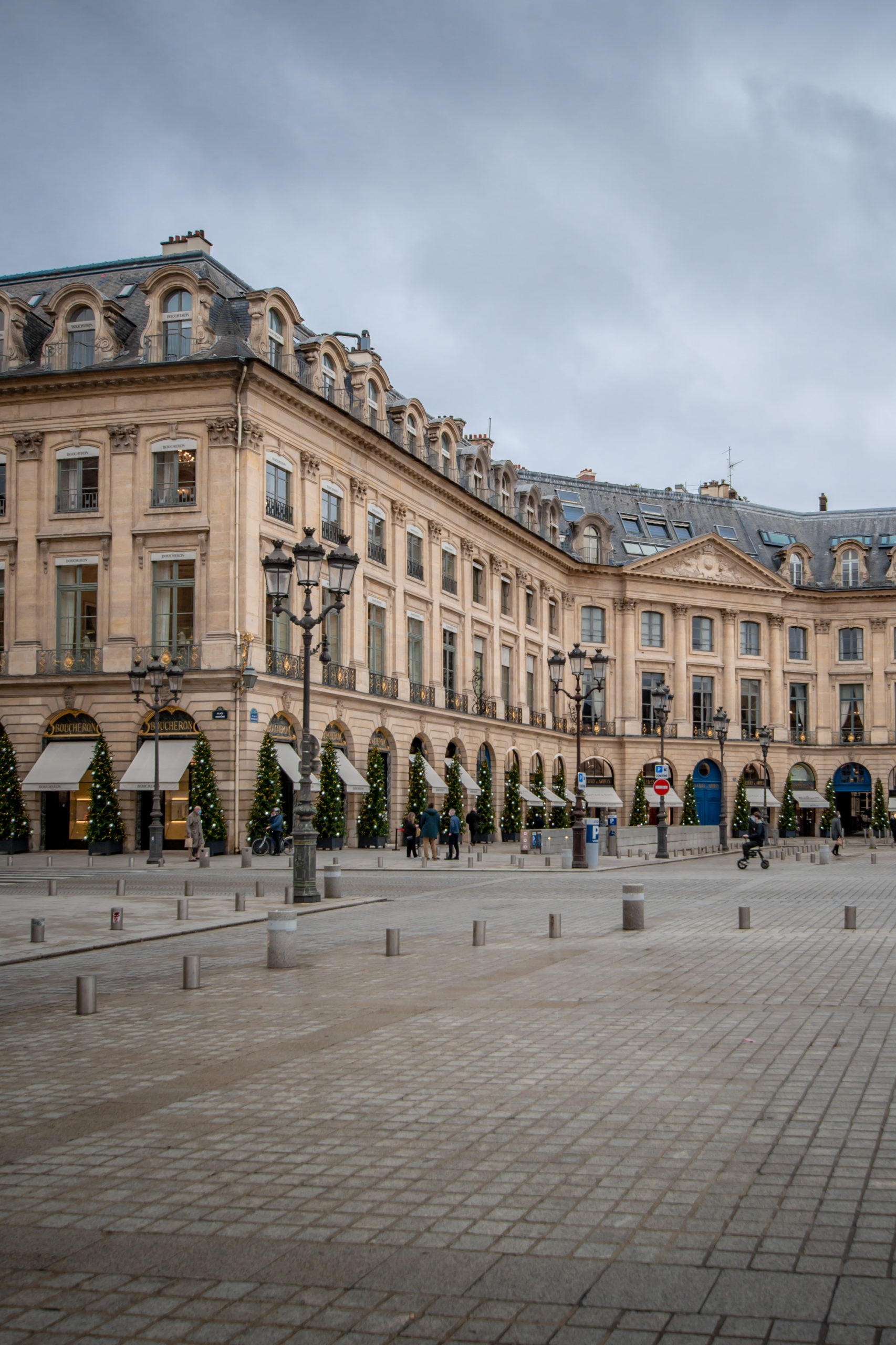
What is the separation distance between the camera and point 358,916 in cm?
2180

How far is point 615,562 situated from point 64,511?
42.9 meters

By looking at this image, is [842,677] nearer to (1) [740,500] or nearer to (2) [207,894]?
(1) [740,500]

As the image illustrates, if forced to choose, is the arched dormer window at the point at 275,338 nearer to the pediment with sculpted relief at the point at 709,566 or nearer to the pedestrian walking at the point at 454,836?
the pedestrian walking at the point at 454,836

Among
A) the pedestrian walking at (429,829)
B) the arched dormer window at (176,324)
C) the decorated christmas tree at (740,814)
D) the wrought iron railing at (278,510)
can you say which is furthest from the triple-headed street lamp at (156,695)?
the decorated christmas tree at (740,814)

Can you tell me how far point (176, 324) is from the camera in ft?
147

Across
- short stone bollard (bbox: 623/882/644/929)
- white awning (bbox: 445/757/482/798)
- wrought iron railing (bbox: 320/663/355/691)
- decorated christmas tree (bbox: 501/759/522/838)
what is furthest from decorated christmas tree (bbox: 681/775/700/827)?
short stone bollard (bbox: 623/882/644/929)

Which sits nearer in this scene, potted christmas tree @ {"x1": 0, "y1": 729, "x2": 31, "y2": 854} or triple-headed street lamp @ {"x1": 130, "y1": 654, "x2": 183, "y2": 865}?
triple-headed street lamp @ {"x1": 130, "y1": 654, "x2": 183, "y2": 865}

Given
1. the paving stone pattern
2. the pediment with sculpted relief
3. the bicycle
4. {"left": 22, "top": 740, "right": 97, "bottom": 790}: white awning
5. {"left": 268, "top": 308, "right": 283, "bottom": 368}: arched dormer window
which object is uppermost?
{"left": 268, "top": 308, "right": 283, "bottom": 368}: arched dormer window

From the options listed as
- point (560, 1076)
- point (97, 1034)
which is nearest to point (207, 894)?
point (97, 1034)

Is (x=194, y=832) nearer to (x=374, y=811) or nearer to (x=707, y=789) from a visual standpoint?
(x=374, y=811)

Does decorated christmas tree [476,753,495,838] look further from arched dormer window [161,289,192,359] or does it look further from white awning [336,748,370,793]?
arched dormer window [161,289,192,359]

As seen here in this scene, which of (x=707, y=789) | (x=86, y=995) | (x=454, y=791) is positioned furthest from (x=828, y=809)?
(x=86, y=995)

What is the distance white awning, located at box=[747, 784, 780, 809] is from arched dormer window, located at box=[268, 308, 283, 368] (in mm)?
44326

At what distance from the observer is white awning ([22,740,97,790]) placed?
142ft
